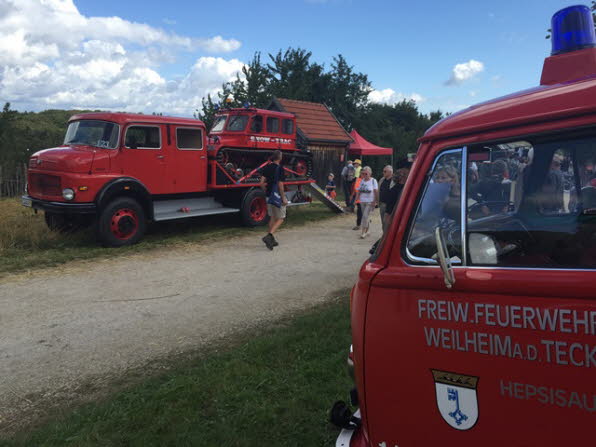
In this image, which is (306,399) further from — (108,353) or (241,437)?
(108,353)

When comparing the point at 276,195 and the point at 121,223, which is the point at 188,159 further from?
the point at 276,195

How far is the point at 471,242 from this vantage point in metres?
1.89

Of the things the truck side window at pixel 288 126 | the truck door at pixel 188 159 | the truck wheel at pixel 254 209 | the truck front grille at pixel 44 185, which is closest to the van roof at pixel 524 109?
the truck front grille at pixel 44 185

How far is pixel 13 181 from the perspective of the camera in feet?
51.2

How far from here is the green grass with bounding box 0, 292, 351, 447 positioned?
3.04m

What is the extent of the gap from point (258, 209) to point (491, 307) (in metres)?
10.7

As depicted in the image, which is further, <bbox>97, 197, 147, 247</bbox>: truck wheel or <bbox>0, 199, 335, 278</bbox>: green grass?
<bbox>97, 197, 147, 247</bbox>: truck wheel

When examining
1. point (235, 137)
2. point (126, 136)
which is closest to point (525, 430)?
point (126, 136)

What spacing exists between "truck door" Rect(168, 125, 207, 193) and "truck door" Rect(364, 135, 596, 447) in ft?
29.5

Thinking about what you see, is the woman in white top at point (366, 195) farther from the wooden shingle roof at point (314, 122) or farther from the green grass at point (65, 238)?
the wooden shingle roof at point (314, 122)

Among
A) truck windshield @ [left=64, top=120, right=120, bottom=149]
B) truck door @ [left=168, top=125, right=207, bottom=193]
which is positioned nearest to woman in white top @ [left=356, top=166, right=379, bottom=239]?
truck door @ [left=168, top=125, right=207, bottom=193]

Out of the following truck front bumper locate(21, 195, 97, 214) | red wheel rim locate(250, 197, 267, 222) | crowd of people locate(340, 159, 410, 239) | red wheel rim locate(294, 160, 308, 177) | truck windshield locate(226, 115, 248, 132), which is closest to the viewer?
crowd of people locate(340, 159, 410, 239)

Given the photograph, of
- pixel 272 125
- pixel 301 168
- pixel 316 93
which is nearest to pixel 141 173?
pixel 272 125

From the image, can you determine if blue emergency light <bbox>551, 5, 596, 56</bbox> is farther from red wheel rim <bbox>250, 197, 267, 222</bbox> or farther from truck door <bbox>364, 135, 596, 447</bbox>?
red wheel rim <bbox>250, 197, 267, 222</bbox>
